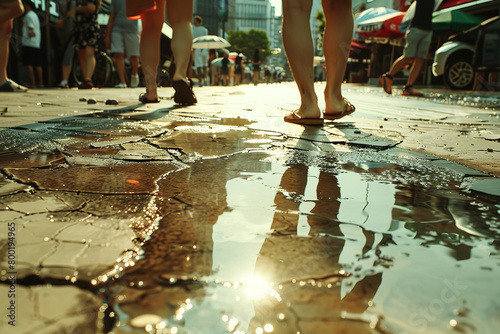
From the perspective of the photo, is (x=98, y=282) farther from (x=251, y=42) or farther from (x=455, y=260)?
(x=251, y=42)

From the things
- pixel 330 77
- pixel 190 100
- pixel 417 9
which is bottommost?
pixel 190 100

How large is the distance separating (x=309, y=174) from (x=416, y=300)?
0.85 meters

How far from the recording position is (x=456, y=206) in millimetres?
1149

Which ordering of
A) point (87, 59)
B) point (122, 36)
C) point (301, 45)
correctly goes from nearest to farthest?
point (301, 45) → point (87, 59) → point (122, 36)

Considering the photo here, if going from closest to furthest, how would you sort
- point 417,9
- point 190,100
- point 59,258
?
point 59,258, point 190,100, point 417,9

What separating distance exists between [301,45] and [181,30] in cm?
143

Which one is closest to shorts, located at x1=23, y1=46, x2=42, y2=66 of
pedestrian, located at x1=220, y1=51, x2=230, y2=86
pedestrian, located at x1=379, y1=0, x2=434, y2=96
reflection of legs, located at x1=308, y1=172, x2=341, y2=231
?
pedestrian, located at x1=379, y1=0, x2=434, y2=96

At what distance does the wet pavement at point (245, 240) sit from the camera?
0.61 metres

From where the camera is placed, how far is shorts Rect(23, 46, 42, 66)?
7763 millimetres

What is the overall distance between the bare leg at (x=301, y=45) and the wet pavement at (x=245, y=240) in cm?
82

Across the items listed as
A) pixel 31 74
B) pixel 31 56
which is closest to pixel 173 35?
pixel 31 56

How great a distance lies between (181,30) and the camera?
367 cm

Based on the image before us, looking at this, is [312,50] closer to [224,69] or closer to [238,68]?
[224,69]

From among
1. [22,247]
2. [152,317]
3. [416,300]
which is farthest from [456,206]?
[22,247]
